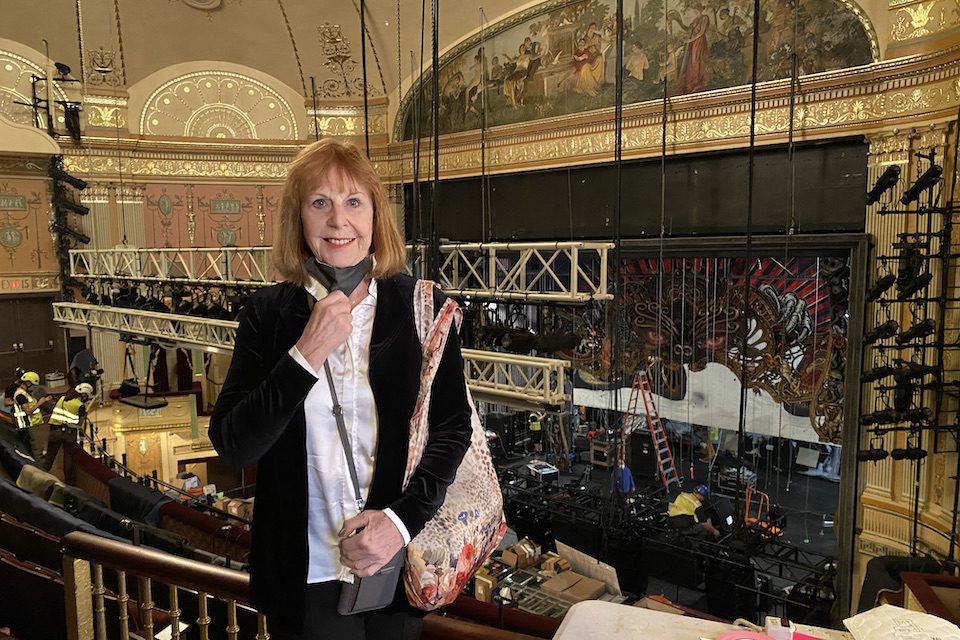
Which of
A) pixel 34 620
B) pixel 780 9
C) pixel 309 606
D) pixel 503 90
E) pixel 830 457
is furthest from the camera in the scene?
pixel 503 90

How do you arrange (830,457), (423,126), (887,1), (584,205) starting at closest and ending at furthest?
1. (887,1)
2. (830,457)
3. (584,205)
4. (423,126)

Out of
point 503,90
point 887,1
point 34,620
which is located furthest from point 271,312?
point 503,90

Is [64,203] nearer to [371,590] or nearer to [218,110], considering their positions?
[218,110]

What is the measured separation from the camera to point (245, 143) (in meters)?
13.5

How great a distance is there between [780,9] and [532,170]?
422 cm

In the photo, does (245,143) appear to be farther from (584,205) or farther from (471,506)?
(471,506)

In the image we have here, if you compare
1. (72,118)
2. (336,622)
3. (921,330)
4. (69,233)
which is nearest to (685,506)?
(921,330)

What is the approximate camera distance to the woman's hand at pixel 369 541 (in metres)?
1.14

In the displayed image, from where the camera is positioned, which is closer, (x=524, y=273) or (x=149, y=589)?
(x=149, y=589)

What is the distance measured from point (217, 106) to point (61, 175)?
3214 mm

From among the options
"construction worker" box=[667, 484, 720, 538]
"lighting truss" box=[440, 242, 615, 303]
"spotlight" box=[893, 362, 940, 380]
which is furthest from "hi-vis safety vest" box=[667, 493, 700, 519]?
"lighting truss" box=[440, 242, 615, 303]

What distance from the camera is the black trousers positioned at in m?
1.24

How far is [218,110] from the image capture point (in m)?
→ 13.5

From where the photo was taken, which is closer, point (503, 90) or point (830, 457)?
point (830, 457)
